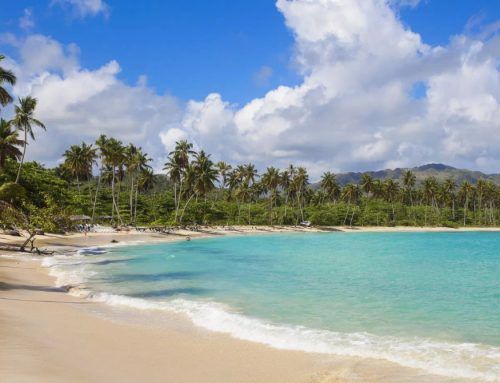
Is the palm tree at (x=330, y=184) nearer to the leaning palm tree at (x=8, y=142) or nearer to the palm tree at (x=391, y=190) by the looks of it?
the palm tree at (x=391, y=190)

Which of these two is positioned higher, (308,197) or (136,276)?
(308,197)

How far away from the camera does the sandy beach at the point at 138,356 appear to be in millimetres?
9633

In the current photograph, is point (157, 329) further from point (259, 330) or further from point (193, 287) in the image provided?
point (193, 287)

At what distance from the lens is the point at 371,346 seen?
42.1ft

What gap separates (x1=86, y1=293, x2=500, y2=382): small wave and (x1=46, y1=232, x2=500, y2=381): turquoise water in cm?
3

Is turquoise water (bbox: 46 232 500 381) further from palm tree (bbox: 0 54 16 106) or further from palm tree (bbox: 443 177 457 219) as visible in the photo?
palm tree (bbox: 443 177 457 219)

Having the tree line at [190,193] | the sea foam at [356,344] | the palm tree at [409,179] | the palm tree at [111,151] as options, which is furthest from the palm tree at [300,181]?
the sea foam at [356,344]

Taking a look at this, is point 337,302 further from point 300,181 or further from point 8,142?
point 300,181

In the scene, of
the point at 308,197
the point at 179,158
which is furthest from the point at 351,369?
the point at 308,197

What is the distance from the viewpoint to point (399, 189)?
143875 millimetres

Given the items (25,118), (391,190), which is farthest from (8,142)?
(391,190)

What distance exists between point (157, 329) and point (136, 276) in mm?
13935

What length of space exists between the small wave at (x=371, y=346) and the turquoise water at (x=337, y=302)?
0.03 metres

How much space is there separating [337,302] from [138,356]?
11213 mm
